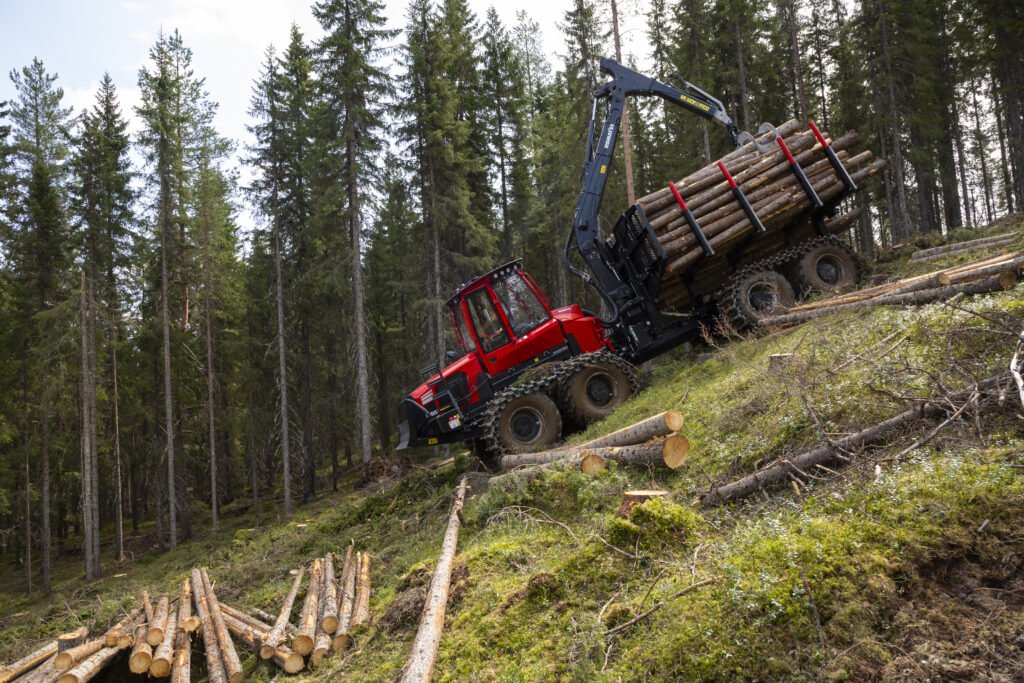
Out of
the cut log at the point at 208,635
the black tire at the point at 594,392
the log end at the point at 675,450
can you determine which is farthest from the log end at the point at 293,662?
the black tire at the point at 594,392

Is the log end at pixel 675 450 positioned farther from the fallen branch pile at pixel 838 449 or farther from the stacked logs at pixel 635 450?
the fallen branch pile at pixel 838 449

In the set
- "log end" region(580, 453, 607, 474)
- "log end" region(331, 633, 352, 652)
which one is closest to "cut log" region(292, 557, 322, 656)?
"log end" region(331, 633, 352, 652)

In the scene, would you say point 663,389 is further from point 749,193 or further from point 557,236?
point 557,236

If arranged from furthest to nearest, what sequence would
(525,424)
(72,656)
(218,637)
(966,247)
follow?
(966,247), (525,424), (218,637), (72,656)

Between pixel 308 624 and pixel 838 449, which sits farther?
pixel 308 624

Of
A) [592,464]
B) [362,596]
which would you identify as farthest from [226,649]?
[592,464]

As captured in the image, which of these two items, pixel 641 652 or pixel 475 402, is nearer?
pixel 641 652

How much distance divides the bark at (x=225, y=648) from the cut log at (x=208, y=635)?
4 centimetres

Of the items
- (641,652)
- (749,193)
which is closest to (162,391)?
(749,193)

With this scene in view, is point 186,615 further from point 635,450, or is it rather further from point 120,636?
point 635,450

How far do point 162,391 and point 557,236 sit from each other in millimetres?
16206

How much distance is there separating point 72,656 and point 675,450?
24.8ft

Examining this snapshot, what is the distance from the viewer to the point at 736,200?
419 inches

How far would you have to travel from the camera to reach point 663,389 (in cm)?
1002
